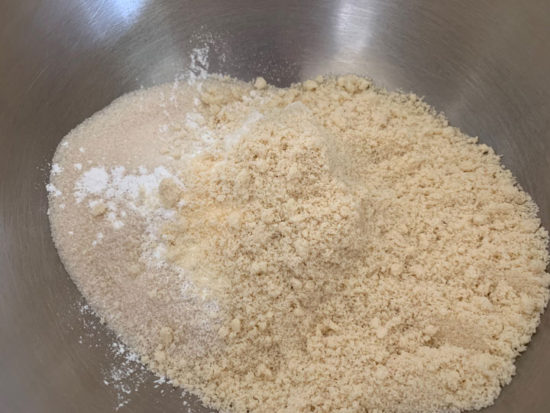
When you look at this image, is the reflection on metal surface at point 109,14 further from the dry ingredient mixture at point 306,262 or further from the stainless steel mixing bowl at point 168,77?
the dry ingredient mixture at point 306,262

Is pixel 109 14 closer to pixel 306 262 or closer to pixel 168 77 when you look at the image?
pixel 168 77

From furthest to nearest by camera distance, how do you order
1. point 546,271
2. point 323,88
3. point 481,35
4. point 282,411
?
point 323,88 < point 481,35 < point 546,271 < point 282,411

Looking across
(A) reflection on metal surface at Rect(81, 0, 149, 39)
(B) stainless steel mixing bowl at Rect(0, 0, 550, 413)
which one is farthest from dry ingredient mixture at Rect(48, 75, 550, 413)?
(A) reflection on metal surface at Rect(81, 0, 149, 39)

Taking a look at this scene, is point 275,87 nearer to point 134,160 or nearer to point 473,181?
point 134,160

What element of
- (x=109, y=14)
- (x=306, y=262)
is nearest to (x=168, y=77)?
(x=109, y=14)

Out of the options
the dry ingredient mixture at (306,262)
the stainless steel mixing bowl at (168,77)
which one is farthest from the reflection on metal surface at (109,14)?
the dry ingredient mixture at (306,262)

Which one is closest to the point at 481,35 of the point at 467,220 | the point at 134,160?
the point at 467,220
